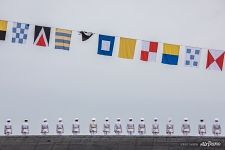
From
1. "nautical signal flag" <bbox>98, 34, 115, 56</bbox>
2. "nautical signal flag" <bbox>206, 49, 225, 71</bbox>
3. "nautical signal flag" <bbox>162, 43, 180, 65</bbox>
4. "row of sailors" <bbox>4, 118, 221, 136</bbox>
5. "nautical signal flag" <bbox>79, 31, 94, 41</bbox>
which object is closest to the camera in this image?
"row of sailors" <bbox>4, 118, 221, 136</bbox>

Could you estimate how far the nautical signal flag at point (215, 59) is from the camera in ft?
108

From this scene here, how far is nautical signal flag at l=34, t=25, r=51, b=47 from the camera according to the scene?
32844 mm

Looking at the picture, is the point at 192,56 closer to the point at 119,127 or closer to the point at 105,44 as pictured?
the point at 105,44

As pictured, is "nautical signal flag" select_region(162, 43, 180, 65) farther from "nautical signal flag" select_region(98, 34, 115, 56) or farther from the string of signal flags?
"nautical signal flag" select_region(98, 34, 115, 56)

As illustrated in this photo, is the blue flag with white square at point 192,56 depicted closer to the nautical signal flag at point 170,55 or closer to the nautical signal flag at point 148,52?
the nautical signal flag at point 170,55

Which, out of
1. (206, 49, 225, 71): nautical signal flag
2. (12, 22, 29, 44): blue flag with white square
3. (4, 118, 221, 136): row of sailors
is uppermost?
(12, 22, 29, 44): blue flag with white square

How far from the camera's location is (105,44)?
33.1 meters

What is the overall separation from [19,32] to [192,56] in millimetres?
7276

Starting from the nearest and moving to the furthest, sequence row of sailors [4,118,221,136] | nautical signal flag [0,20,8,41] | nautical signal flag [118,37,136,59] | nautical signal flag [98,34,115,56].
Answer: row of sailors [4,118,221,136]
nautical signal flag [118,37,136,59]
nautical signal flag [98,34,115,56]
nautical signal flag [0,20,8,41]

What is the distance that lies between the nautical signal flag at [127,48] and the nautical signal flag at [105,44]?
595 mm

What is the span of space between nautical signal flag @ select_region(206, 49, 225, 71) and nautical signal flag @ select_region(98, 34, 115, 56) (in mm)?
4020

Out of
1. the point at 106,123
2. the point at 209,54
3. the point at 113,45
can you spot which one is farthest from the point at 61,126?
the point at 209,54

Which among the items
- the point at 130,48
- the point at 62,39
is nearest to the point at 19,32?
the point at 62,39

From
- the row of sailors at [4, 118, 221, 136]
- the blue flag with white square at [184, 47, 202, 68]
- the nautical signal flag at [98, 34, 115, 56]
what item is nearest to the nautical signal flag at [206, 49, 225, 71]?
the blue flag with white square at [184, 47, 202, 68]
